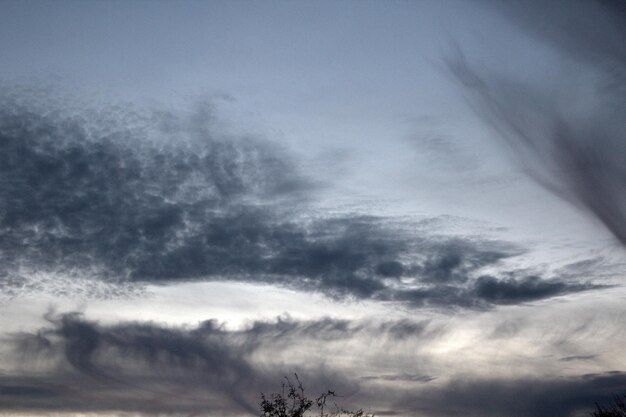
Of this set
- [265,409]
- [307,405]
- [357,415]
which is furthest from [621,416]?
[265,409]

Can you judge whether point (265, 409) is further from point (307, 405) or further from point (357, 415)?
point (357, 415)

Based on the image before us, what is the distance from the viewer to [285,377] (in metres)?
38.5

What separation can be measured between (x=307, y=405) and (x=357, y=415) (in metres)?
4.94

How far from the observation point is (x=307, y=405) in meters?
38.5

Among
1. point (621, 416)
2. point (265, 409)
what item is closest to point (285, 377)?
point (265, 409)

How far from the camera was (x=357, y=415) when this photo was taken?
4009 centimetres

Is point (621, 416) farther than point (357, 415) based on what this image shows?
No

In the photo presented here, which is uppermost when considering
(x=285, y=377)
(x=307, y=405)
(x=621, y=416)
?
(x=285, y=377)

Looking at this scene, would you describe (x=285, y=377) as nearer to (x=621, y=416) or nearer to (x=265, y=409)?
(x=265, y=409)

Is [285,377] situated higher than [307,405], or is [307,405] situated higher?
[285,377]

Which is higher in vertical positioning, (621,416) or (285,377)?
(285,377)

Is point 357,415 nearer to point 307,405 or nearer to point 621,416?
point 307,405

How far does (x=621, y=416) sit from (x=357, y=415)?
20.0 metres

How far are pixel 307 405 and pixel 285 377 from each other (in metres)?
3.03
